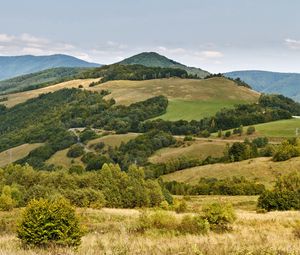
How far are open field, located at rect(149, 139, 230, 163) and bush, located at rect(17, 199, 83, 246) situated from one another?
138 metres

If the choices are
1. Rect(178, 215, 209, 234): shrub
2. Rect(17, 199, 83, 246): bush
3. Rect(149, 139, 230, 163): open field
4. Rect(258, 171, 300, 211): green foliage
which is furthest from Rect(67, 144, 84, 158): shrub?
Rect(17, 199, 83, 246): bush

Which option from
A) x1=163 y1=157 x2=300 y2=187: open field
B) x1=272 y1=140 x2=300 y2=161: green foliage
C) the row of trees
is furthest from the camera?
x1=272 y1=140 x2=300 y2=161: green foliage

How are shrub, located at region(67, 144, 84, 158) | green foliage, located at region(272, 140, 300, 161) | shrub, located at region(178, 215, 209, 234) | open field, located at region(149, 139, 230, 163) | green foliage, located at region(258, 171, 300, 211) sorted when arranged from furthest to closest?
shrub, located at region(67, 144, 84, 158) < open field, located at region(149, 139, 230, 163) < green foliage, located at region(272, 140, 300, 161) < green foliage, located at region(258, 171, 300, 211) < shrub, located at region(178, 215, 209, 234)

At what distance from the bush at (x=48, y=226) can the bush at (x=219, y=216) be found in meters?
7.82

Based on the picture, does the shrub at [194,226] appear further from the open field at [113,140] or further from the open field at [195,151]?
the open field at [113,140]

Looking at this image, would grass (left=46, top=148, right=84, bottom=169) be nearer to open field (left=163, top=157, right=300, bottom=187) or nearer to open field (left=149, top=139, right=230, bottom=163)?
open field (left=149, top=139, right=230, bottom=163)

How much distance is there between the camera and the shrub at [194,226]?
19641 millimetres

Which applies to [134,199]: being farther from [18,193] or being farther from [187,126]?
[187,126]

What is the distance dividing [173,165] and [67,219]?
426ft

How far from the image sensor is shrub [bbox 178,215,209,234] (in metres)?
19.6

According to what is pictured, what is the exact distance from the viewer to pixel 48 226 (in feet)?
52.8

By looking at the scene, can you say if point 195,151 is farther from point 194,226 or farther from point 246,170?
point 194,226

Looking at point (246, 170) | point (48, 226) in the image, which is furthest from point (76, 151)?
point (48, 226)

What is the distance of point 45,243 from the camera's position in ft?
51.5
